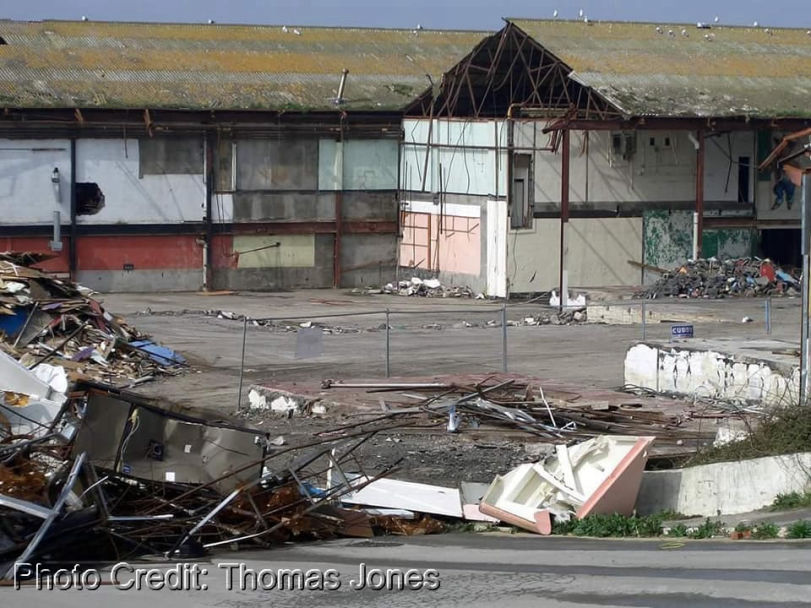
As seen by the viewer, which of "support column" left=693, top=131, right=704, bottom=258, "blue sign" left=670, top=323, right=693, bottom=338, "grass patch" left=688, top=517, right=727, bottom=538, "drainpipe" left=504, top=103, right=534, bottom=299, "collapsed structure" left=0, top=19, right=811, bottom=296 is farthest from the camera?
"support column" left=693, top=131, right=704, bottom=258

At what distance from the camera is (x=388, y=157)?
5119cm

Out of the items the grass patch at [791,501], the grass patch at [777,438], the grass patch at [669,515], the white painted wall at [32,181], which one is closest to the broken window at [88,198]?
the white painted wall at [32,181]

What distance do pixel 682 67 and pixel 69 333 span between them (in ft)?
91.0

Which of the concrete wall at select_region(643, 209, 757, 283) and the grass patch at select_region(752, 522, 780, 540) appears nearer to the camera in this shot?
the grass patch at select_region(752, 522, 780, 540)

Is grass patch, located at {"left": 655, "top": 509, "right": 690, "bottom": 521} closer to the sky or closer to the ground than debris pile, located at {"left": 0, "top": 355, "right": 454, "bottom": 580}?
closer to the ground

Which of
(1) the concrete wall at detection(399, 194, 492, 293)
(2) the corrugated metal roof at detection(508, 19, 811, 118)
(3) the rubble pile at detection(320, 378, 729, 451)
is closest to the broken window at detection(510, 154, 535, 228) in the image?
(1) the concrete wall at detection(399, 194, 492, 293)

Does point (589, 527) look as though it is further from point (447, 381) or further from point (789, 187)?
point (789, 187)

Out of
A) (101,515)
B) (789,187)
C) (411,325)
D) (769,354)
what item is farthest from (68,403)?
(789,187)

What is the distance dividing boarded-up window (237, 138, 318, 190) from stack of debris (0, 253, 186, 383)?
721 inches

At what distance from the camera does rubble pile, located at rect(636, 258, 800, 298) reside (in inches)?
1686

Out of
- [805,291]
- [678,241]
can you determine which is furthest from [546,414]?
[678,241]

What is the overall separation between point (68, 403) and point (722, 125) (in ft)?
116

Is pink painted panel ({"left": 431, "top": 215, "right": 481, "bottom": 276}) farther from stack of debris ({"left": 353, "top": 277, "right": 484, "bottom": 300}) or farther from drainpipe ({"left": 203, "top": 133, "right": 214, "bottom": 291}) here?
drainpipe ({"left": 203, "top": 133, "right": 214, "bottom": 291})

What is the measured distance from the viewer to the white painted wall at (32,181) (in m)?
46.0
